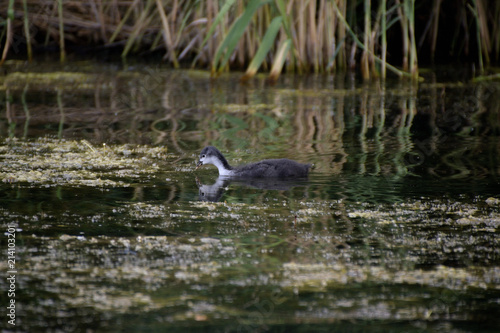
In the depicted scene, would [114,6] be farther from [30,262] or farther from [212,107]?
[30,262]

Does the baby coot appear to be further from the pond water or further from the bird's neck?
the pond water

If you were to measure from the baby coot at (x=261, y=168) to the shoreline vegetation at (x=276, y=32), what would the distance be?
2569 mm

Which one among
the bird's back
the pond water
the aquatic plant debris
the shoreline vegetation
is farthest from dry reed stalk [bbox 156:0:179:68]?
the bird's back

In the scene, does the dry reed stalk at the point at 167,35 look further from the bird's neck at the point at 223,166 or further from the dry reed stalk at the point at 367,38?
the bird's neck at the point at 223,166

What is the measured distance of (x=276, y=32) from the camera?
9.03m

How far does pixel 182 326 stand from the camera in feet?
11.5

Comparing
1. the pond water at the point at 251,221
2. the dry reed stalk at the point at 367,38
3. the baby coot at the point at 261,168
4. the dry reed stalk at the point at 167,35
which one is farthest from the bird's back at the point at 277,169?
the dry reed stalk at the point at 167,35

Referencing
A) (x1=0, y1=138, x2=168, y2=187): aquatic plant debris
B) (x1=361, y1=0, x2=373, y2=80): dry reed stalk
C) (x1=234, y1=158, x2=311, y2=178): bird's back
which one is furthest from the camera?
(x1=361, y1=0, x2=373, y2=80): dry reed stalk

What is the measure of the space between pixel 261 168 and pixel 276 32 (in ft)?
9.58

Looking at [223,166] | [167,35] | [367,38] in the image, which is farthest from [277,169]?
[167,35]

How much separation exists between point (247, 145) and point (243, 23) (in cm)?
165

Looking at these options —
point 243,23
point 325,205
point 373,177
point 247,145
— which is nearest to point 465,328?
point 325,205

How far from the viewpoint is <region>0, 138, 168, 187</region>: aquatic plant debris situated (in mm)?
6363

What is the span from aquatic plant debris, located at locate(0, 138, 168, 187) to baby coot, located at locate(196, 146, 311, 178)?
497 millimetres
